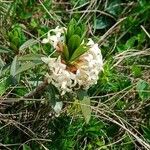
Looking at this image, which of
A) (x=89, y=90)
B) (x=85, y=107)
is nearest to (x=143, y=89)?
(x=89, y=90)

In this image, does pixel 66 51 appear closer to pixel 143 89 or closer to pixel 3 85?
Answer: pixel 3 85

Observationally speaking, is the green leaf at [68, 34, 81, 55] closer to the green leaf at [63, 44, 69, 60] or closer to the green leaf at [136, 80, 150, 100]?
the green leaf at [63, 44, 69, 60]

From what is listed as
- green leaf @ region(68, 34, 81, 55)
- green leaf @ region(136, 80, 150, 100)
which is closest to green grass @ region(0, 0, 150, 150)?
green leaf @ region(136, 80, 150, 100)

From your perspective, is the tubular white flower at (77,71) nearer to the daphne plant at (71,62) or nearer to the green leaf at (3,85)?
the daphne plant at (71,62)

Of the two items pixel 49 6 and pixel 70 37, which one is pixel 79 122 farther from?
pixel 49 6

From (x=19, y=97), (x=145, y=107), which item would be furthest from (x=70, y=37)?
(x=145, y=107)

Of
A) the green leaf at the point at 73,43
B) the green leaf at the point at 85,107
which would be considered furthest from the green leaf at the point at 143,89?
the green leaf at the point at 73,43
